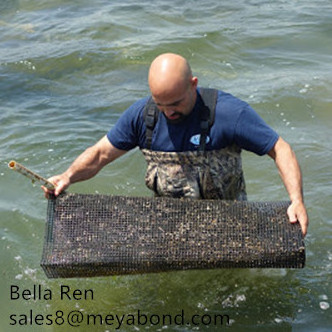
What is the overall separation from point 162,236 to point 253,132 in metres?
1.03

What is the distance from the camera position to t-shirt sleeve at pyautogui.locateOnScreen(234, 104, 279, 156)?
15.2ft

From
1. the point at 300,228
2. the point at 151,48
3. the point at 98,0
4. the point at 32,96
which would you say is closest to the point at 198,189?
the point at 300,228

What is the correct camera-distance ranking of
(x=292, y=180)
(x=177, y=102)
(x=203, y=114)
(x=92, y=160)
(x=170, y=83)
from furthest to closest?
1. (x=92, y=160)
2. (x=203, y=114)
3. (x=292, y=180)
4. (x=177, y=102)
5. (x=170, y=83)

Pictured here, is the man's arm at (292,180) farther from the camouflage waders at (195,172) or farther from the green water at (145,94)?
the green water at (145,94)

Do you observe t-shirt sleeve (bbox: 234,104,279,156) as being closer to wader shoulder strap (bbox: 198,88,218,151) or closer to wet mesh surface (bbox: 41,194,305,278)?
wader shoulder strap (bbox: 198,88,218,151)

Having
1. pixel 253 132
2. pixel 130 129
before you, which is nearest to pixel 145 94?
pixel 130 129

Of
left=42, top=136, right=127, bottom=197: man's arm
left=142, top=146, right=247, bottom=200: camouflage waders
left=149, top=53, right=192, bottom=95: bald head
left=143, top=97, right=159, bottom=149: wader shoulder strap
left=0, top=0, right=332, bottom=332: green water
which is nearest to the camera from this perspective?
left=149, top=53, right=192, bottom=95: bald head

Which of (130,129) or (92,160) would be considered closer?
(130,129)

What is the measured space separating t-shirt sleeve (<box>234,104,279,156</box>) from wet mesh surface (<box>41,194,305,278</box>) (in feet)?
1.50

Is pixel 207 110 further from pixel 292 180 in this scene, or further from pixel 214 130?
pixel 292 180

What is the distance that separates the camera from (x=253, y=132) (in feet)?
15.2

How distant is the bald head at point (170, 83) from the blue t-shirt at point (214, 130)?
9.8 inches

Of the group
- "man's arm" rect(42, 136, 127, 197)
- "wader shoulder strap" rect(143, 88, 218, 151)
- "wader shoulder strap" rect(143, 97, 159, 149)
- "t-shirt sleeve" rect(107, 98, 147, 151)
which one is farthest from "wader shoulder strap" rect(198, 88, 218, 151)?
"man's arm" rect(42, 136, 127, 197)

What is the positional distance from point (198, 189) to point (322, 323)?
1492 mm
